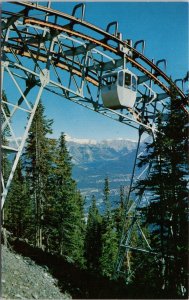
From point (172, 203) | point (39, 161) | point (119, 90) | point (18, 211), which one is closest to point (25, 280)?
point (172, 203)

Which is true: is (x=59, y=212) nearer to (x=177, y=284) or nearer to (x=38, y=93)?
(x=177, y=284)

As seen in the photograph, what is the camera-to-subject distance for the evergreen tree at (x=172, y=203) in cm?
1521

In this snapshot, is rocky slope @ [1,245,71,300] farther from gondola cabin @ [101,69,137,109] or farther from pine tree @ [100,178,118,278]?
pine tree @ [100,178,118,278]

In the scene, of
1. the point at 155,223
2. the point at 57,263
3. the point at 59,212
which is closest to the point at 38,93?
the point at 155,223

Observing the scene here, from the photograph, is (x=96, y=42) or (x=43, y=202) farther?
(x=43, y=202)

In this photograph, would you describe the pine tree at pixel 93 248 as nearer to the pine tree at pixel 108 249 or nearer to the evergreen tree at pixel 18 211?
the pine tree at pixel 108 249

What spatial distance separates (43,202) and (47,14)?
22.8 m

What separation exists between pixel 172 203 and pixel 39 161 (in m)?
17.1

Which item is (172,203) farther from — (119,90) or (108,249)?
(108,249)

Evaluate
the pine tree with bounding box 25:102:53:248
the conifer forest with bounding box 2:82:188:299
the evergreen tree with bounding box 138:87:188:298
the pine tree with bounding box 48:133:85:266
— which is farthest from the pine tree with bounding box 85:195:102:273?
the evergreen tree with bounding box 138:87:188:298

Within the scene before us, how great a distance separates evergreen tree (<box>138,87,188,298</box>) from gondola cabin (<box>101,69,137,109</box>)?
2.41 metres

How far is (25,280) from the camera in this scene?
41.6 ft

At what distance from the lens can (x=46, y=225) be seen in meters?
32.5

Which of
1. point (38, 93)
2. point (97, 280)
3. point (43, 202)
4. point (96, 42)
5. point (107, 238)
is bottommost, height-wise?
point (107, 238)
